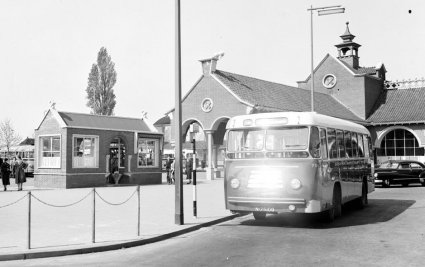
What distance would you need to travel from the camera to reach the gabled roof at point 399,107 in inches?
1909

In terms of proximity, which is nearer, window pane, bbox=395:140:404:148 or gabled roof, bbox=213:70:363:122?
gabled roof, bbox=213:70:363:122

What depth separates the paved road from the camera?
800cm

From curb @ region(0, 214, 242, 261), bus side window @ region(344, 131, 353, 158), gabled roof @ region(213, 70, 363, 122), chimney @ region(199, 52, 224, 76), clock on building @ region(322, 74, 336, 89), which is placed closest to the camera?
curb @ region(0, 214, 242, 261)

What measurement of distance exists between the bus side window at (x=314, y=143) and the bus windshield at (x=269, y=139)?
12 cm

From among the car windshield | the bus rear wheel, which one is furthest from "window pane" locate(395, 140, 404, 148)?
the bus rear wheel

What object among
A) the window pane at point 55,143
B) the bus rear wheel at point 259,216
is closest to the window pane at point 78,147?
the window pane at point 55,143

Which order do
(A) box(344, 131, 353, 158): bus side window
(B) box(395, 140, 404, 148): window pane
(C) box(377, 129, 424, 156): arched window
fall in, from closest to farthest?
(A) box(344, 131, 353, 158): bus side window < (C) box(377, 129, 424, 156): arched window < (B) box(395, 140, 404, 148): window pane

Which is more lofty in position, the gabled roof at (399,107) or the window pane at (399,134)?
the gabled roof at (399,107)

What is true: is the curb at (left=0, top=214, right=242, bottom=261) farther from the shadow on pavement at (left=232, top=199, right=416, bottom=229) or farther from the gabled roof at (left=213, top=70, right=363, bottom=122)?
the gabled roof at (left=213, top=70, right=363, bottom=122)

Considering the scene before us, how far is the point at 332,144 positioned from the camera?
12.9 meters

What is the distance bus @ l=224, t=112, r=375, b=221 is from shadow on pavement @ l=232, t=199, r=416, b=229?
1.46ft

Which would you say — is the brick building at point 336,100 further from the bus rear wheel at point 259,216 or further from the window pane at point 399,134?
the bus rear wheel at point 259,216

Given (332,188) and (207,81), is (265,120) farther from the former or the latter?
(207,81)

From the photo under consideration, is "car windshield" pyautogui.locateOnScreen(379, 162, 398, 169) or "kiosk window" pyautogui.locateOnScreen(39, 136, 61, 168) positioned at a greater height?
"kiosk window" pyautogui.locateOnScreen(39, 136, 61, 168)
